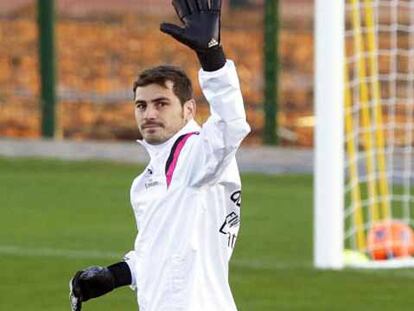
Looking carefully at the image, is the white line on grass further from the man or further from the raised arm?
the raised arm

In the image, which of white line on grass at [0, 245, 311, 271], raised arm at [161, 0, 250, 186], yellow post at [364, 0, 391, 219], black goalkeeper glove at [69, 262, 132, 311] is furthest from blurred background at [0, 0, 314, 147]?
raised arm at [161, 0, 250, 186]

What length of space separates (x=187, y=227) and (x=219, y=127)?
0.45 m

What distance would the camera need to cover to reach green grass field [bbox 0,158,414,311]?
1135cm

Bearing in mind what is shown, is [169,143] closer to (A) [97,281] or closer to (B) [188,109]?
(B) [188,109]

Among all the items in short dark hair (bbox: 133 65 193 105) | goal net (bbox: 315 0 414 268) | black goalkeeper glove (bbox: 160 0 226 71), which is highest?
black goalkeeper glove (bbox: 160 0 226 71)

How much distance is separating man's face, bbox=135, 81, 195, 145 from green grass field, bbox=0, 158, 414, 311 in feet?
15.5

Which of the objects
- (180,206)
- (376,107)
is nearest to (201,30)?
(180,206)

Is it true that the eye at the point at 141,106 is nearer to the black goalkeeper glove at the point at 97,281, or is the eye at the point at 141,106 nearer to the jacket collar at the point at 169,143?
the jacket collar at the point at 169,143

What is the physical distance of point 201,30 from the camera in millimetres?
5973

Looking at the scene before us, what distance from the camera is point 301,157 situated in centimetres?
2097

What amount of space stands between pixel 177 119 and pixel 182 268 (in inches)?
Result: 22.9

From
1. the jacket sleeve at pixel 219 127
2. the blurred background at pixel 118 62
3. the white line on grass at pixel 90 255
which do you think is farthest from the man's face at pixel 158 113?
the blurred background at pixel 118 62

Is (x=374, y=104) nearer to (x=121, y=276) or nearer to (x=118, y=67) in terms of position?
(x=121, y=276)

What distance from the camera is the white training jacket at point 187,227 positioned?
6301 mm
